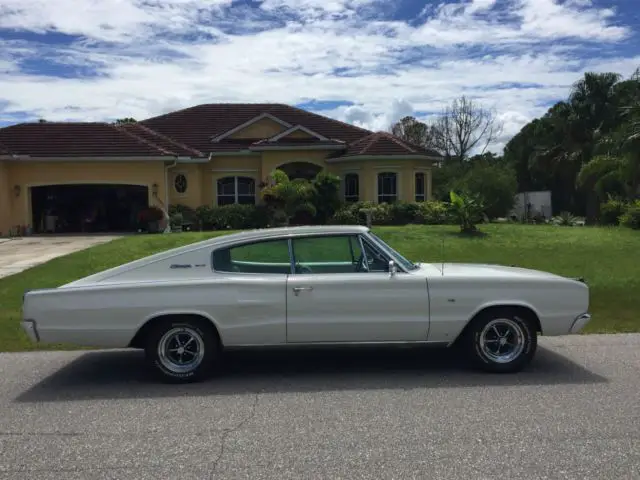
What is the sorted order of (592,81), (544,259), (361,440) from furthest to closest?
1. (592,81)
2. (544,259)
3. (361,440)

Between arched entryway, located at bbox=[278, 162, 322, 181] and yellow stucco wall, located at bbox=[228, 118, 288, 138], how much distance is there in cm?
184

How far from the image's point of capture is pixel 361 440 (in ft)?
14.5

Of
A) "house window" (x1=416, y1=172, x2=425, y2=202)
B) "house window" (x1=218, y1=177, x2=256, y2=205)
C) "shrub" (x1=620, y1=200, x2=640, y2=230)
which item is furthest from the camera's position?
"house window" (x1=218, y1=177, x2=256, y2=205)

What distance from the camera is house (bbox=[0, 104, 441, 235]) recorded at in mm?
24156

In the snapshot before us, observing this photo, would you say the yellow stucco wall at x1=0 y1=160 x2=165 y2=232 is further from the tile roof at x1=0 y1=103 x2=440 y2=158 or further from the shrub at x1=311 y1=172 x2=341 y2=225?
the shrub at x1=311 y1=172 x2=341 y2=225

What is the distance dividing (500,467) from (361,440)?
0.96 meters

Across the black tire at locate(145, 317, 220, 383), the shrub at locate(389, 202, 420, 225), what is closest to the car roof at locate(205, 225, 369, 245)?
the black tire at locate(145, 317, 220, 383)

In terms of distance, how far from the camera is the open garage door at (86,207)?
1027 inches

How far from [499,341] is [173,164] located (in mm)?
21082

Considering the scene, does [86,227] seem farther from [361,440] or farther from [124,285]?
[361,440]

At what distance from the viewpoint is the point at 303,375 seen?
6160 millimetres

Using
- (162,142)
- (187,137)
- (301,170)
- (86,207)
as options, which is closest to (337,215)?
(301,170)

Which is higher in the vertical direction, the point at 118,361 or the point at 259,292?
the point at 259,292

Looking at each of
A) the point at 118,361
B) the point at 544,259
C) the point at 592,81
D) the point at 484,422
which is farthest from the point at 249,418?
the point at 592,81
